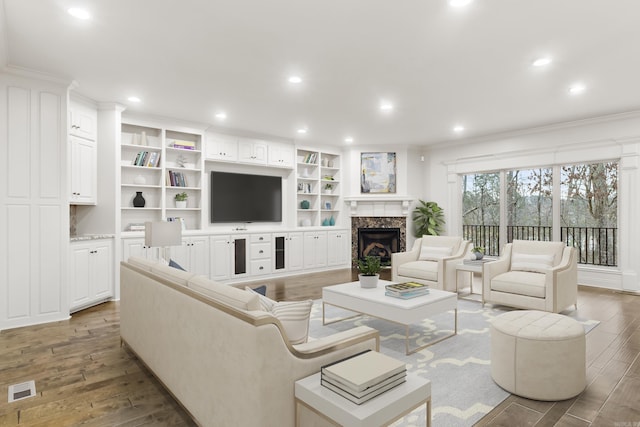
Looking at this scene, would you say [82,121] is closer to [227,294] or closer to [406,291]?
[227,294]

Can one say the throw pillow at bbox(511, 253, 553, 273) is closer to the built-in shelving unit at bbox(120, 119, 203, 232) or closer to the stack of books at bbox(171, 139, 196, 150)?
the built-in shelving unit at bbox(120, 119, 203, 232)

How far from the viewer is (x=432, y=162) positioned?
26.4ft

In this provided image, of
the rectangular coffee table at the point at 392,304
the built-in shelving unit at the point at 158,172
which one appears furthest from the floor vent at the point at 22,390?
the built-in shelving unit at the point at 158,172

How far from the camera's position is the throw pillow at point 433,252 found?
5.46 meters

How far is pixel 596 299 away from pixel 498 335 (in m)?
3.54

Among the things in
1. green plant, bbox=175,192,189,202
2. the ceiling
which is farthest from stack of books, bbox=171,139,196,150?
green plant, bbox=175,192,189,202

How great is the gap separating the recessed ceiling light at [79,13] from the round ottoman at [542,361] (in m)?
3.82

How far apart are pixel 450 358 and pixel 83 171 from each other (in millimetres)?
4863

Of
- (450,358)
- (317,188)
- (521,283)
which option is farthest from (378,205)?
(450,358)

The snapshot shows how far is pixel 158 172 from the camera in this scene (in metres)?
5.89

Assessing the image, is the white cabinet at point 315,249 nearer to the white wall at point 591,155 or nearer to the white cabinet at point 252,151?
the white cabinet at point 252,151

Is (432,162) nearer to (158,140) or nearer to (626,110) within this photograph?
(626,110)

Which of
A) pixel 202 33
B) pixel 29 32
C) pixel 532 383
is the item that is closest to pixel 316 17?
pixel 202 33

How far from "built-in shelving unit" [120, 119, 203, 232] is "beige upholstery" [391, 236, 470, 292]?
3.47 m
